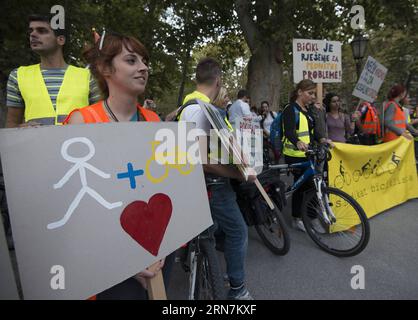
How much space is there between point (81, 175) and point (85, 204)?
0.10 meters

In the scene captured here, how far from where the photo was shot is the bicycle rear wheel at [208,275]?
1.92m

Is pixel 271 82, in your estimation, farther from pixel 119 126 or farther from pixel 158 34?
pixel 119 126

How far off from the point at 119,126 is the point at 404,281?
2.87m

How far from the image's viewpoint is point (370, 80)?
5148 millimetres

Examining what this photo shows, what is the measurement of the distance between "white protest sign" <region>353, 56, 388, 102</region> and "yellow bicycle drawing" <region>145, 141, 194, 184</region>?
4.52 m

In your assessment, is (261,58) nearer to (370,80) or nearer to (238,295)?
(370,80)

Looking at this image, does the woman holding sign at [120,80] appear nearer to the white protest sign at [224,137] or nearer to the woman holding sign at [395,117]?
the white protest sign at [224,137]

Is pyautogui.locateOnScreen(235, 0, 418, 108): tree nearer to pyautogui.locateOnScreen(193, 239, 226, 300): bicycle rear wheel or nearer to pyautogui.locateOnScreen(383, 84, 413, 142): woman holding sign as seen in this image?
pyautogui.locateOnScreen(383, 84, 413, 142): woman holding sign

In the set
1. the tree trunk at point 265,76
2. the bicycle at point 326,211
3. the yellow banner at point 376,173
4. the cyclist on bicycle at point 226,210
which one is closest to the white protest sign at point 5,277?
the cyclist on bicycle at point 226,210

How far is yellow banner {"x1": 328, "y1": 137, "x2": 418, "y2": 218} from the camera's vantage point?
12.4 feet

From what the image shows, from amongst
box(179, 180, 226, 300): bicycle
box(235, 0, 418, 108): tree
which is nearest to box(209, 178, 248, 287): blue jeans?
box(179, 180, 226, 300): bicycle

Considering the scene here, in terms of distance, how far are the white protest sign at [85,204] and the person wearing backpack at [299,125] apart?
250cm

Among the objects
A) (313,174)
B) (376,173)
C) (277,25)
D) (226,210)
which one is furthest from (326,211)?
(277,25)
